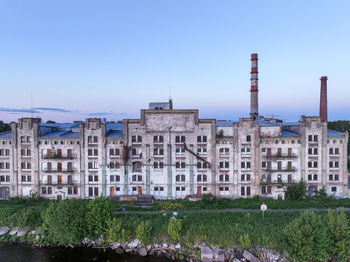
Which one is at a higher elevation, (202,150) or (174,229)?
(202,150)

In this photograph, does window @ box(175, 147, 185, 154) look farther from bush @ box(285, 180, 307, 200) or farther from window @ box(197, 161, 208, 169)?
bush @ box(285, 180, 307, 200)

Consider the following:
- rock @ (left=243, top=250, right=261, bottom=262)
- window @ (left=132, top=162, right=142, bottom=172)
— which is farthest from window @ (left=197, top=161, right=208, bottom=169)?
rock @ (left=243, top=250, right=261, bottom=262)

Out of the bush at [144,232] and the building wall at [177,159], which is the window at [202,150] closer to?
the building wall at [177,159]

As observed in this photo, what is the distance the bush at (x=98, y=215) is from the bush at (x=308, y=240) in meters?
20.7

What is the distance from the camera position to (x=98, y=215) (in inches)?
1105

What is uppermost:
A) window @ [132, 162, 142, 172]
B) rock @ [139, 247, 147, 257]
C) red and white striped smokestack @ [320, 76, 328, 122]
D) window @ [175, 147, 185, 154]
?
red and white striped smokestack @ [320, 76, 328, 122]

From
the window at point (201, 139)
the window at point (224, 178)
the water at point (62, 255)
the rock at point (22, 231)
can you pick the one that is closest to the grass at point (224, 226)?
the water at point (62, 255)

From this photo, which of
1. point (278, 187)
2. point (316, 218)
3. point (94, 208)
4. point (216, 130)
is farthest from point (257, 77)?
point (94, 208)

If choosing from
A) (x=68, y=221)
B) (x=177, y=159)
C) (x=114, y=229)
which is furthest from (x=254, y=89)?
(x=68, y=221)

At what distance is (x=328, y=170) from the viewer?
40344 mm

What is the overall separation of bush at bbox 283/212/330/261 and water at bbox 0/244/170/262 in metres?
14.3

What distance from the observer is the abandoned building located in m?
40.1

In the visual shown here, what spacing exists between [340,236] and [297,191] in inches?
585

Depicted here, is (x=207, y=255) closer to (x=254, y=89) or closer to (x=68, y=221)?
(x=68, y=221)
